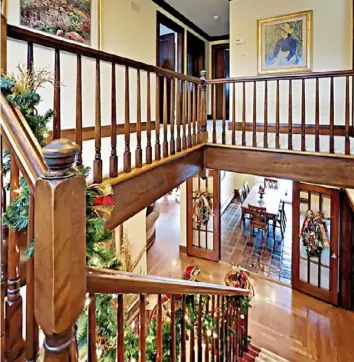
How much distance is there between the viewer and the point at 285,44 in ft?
17.5

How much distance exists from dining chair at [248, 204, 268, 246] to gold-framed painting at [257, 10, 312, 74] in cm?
315

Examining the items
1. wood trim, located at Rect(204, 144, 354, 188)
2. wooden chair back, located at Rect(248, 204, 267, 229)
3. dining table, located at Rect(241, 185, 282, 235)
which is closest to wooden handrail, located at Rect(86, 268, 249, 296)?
wood trim, located at Rect(204, 144, 354, 188)

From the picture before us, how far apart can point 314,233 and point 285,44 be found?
320cm

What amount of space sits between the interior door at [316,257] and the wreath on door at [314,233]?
0.19ft

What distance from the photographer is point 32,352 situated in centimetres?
80

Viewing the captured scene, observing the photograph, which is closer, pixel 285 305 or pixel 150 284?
pixel 150 284

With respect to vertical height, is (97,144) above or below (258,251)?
above

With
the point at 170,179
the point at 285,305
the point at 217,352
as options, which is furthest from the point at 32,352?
the point at 285,305

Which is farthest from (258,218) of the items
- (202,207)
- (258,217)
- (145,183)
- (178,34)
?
(145,183)

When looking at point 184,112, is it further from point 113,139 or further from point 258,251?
point 258,251

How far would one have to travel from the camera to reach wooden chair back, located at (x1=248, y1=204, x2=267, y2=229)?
7297 mm

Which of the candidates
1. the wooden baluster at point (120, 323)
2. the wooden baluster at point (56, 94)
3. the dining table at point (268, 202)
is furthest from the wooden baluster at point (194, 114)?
the dining table at point (268, 202)

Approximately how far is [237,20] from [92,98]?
11.2 feet

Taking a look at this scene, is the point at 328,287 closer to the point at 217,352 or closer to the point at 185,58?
the point at 217,352
